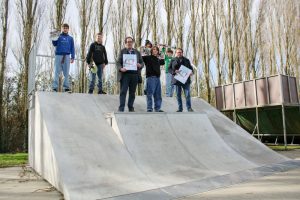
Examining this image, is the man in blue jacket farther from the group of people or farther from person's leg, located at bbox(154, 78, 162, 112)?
person's leg, located at bbox(154, 78, 162, 112)

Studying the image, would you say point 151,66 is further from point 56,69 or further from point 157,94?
point 56,69

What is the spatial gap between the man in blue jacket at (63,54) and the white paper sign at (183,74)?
2852 millimetres

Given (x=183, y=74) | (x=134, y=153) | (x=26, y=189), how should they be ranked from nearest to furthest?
(x=26, y=189), (x=134, y=153), (x=183, y=74)

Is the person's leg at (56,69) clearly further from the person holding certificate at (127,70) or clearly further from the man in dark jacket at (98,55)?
the person holding certificate at (127,70)

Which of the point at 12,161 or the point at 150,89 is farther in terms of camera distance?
the point at 12,161

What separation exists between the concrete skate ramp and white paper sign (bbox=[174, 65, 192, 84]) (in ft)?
3.69

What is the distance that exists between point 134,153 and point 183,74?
129 inches

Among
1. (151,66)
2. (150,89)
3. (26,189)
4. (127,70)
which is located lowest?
(26,189)

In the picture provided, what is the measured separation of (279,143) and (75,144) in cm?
1412

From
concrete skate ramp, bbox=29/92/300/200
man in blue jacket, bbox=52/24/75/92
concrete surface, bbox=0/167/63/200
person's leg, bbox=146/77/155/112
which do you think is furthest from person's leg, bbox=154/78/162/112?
concrete surface, bbox=0/167/63/200

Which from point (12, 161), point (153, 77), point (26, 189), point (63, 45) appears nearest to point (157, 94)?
point (153, 77)

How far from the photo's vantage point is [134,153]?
5281mm

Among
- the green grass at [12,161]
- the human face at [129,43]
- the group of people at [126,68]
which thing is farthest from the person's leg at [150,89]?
the green grass at [12,161]

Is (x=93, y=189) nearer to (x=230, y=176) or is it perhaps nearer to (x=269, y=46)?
Answer: (x=230, y=176)
